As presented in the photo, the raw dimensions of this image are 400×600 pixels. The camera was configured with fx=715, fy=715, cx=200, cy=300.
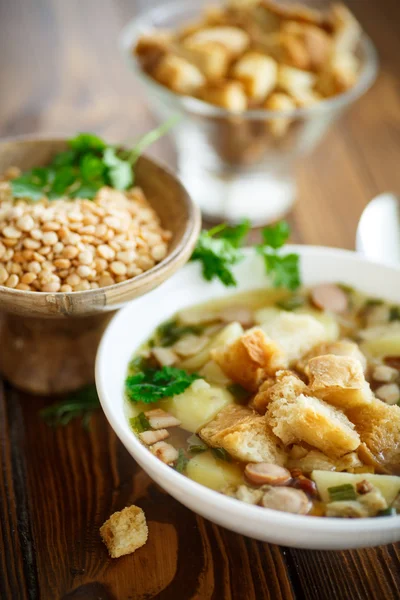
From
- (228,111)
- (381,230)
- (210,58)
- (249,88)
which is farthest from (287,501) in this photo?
(210,58)

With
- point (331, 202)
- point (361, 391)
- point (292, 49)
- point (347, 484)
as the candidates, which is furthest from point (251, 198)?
point (347, 484)

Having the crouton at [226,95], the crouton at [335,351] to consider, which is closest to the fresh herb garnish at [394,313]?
the crouton at [335,351]

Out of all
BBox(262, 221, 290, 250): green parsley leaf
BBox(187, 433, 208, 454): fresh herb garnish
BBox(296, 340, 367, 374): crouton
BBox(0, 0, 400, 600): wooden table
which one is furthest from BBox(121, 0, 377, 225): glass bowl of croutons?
BBox(187, 433, 208, 454): fresh herb garnish

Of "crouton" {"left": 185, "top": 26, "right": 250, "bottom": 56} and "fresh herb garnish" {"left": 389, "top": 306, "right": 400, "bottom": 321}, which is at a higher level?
"crouton" {"left": 185, "top": 26, "right": 250, "bottom": 56}

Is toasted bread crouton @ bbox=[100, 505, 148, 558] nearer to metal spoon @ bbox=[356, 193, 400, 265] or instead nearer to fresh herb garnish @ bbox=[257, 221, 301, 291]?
fresh herb garnish @ bbox=[257, 221, 301, 291]

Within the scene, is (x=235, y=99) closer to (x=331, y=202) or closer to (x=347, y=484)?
(x=331, y=202)

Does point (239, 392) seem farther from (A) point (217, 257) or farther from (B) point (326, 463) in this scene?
(A) point (217, 257)
